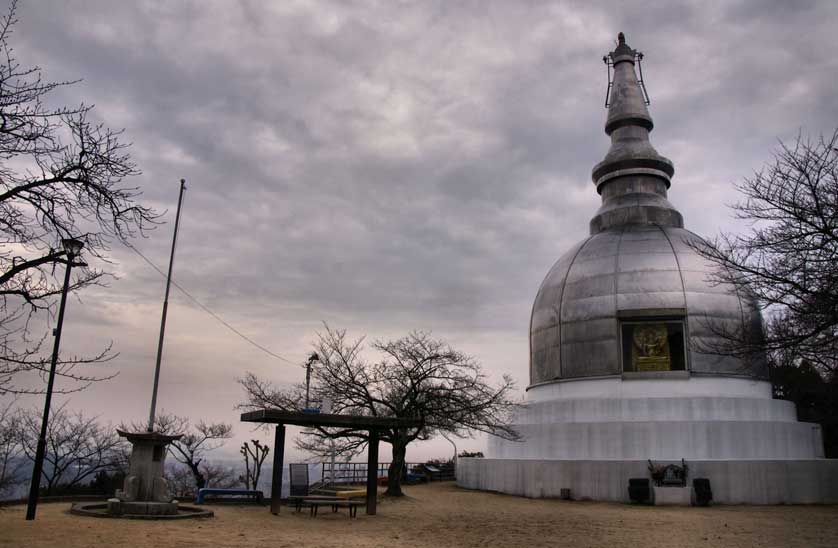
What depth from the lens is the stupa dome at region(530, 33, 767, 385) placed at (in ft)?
93.1

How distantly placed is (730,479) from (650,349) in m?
6.44

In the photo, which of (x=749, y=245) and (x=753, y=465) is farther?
(x=753, y=465)

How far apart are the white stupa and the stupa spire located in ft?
0.32

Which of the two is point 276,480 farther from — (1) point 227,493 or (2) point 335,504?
(1) point 227,493

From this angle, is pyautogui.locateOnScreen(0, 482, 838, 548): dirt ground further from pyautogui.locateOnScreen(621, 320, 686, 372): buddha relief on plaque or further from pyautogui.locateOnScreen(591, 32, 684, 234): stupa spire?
pyautogui.locateOnScreen(591, 32, 684, 234): stupa spire

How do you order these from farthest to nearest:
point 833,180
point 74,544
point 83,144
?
point 833,180
point 74,544
point 83,144

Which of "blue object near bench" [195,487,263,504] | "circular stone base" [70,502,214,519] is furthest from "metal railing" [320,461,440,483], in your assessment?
"circular stone base" [70,502,214,519]

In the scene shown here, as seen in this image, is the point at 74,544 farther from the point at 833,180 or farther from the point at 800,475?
the point at 800,475

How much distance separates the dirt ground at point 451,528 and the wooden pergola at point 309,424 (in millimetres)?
675

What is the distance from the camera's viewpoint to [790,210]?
48.6 feet

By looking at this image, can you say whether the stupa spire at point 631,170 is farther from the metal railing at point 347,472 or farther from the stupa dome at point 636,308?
the metal railing at point 347,472

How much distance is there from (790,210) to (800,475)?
46.2ft

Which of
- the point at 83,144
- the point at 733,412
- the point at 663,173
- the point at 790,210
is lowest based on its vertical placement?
the point at 733,412

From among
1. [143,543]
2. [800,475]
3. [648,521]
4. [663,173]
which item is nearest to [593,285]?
[663,173]
